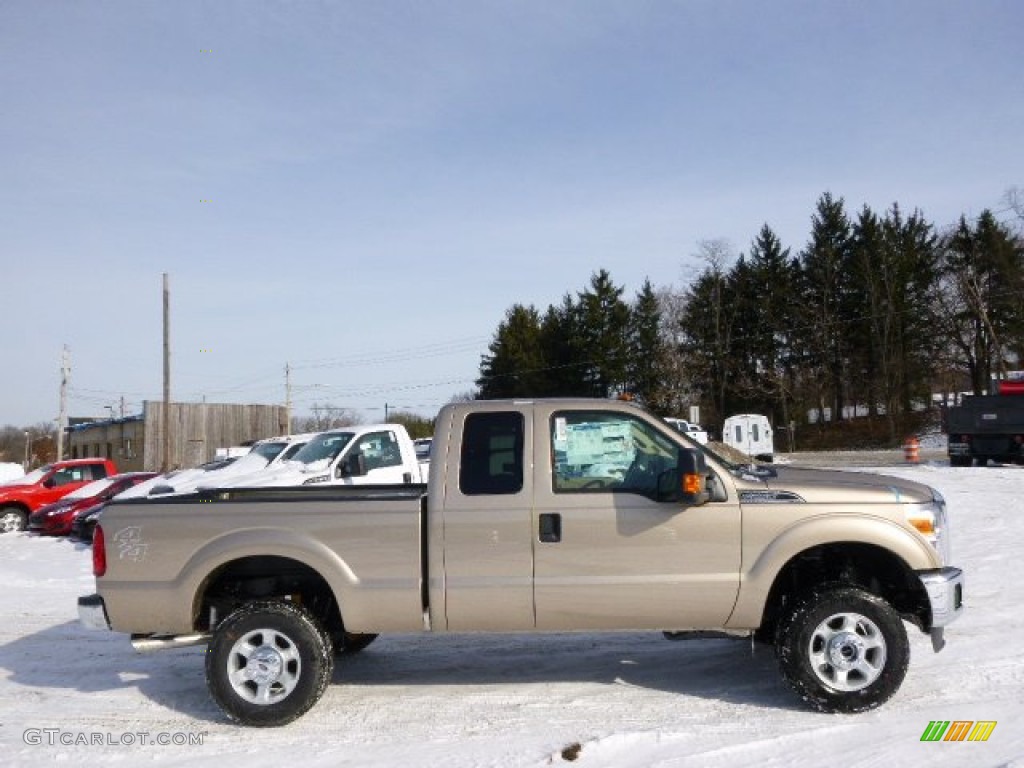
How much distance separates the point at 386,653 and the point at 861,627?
12.3 ft

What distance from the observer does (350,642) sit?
23.8 feet

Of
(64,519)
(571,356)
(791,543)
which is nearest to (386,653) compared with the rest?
(791,543)

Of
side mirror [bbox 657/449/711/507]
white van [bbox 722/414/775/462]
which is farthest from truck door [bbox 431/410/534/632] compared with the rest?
white van [bbox 722/414/775/462]

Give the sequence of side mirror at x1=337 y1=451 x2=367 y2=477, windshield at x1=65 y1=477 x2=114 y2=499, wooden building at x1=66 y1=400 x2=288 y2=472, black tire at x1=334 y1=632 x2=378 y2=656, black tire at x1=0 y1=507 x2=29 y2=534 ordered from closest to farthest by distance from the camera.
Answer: black tire at x1=334 y1=632 x2=378 y2=656, side mirror at x1=337 y1=451 x2=367 y2=477, windshield at x1=65 y1=477 x2=114 y2=499, black tire at x1=0 y1=507 x2=29 y2=534, wooden building at x1=66 y1=400 x2=288 y2=472

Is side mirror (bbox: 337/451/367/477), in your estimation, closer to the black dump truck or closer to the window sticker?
the window sticker

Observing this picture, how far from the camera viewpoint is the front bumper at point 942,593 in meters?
5.42

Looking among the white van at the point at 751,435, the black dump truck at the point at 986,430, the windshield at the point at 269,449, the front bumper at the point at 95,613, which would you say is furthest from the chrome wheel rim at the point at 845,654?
the white van at the point at 751,435

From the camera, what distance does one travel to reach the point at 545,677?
6.55 metres

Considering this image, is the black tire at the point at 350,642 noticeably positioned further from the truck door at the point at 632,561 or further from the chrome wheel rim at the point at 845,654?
the chrome wheel rim at the point at 845,654

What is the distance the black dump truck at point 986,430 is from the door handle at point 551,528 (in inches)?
1101

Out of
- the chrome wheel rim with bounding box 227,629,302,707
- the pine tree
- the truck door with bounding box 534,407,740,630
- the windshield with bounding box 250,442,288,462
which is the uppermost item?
the pine tree

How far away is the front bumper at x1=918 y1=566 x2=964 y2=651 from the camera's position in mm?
5418

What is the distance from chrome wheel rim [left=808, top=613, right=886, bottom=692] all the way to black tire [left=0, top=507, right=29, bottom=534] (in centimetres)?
1968

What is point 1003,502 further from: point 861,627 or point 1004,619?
point 861,627
